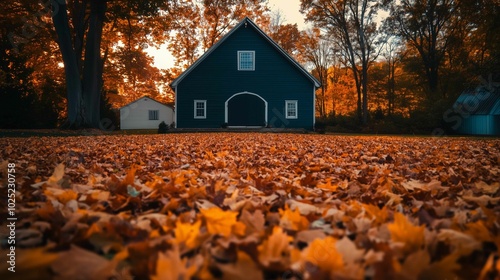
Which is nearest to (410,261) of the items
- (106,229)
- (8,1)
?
(106,229)

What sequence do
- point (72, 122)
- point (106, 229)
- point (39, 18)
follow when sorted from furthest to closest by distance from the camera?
point (39, 18) < point (72, 122) < point (106, 229)

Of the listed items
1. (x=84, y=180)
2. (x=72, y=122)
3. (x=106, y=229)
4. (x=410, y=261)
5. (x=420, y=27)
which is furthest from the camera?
(x=420, y=27)

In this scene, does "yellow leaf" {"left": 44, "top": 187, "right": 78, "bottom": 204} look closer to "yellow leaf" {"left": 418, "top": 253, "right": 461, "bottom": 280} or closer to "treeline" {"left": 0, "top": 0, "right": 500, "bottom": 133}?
"yellow leaf" {"left": 418, "top": 253, "right": 461, "bottom": 280}

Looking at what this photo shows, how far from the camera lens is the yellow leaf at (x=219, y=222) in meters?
1.30

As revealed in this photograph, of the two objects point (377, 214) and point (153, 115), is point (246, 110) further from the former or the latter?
point (377, 214)

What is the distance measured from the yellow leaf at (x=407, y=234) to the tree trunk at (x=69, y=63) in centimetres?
1805

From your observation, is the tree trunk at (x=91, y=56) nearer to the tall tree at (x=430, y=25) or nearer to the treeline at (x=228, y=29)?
the treeline at (x=228, y=29)

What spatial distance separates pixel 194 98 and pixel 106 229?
22.3 m

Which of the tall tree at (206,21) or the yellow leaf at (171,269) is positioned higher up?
the tall tree at (206,21)

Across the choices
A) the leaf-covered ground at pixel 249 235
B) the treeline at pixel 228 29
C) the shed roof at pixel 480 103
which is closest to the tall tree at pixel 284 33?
the treeline at pixel 228 29

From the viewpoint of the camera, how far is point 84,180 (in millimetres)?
2877

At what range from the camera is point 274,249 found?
1.06 m

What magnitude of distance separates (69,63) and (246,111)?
12.8m

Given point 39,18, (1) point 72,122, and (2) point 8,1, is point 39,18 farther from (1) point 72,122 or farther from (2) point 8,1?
(1) point 72,122
